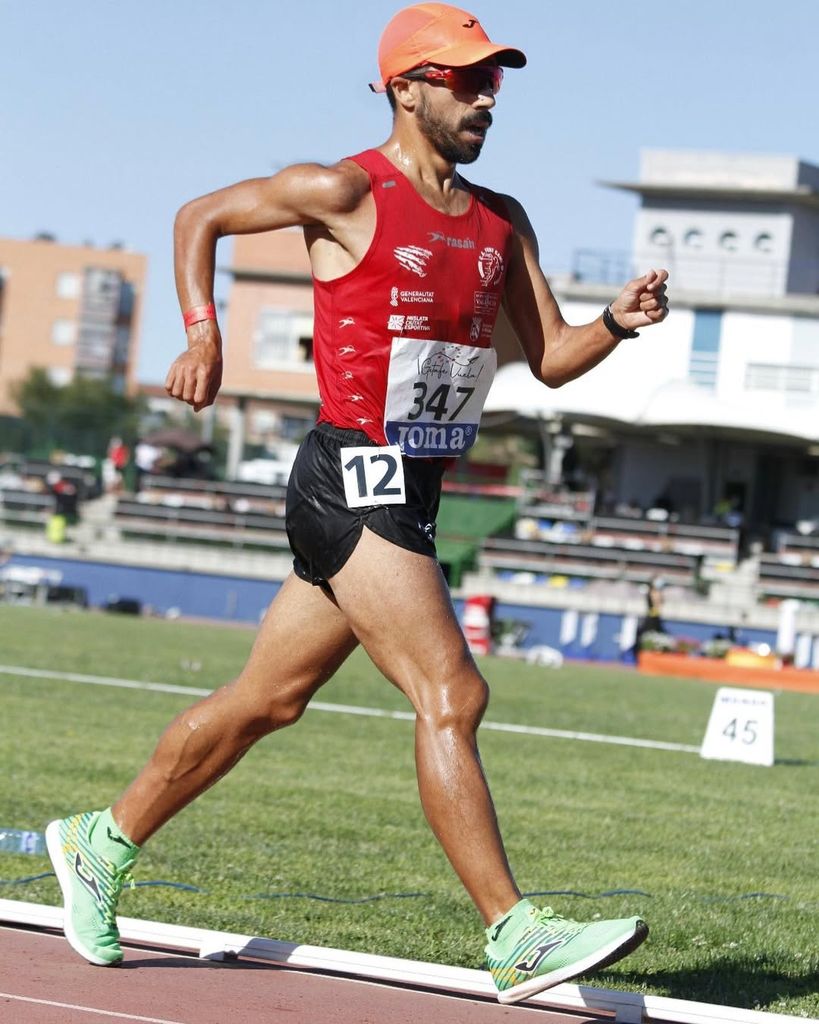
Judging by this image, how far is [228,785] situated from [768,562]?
30316 mm

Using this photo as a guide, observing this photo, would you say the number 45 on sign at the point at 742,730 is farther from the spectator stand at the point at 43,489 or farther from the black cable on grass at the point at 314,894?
the spectator stand at the point at 43,489

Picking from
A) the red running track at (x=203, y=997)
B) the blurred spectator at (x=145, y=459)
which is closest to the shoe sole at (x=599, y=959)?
the red running track at (x=203, y=997)

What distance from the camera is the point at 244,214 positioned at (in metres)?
4.43

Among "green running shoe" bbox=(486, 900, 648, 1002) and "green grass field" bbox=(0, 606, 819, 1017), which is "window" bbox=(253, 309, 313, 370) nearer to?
"green grass field" bbox=(0, 606, 819, 1017)

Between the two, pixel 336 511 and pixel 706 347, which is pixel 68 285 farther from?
pixel 336 511

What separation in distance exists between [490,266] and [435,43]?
0.59 meters

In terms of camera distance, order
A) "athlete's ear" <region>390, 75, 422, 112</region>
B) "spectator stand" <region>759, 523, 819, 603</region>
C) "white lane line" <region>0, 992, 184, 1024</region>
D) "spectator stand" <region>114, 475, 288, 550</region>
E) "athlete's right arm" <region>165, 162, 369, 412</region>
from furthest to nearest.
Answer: "spectator stand" <region>114, 475, 288, 550</region> < "spectator stand" <region>759, 523, 819, 603</region> < "athlete's ear" <region>390, 75, 422, 112</region> < "athlete's right arm" <region>165, 162, 369, 412</region> < "white lane line" <region>0, 992, 184, 1024</region>

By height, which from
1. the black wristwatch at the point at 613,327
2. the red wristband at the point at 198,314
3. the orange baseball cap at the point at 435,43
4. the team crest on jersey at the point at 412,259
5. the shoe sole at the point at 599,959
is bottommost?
the shoe sole at the point at 599,959

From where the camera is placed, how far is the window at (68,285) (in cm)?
12550

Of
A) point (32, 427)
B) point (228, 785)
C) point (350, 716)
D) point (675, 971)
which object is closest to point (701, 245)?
point (32, 427)

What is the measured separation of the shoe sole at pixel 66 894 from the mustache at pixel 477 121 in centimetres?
225

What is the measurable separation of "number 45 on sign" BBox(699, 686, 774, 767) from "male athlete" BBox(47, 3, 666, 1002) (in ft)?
27.3

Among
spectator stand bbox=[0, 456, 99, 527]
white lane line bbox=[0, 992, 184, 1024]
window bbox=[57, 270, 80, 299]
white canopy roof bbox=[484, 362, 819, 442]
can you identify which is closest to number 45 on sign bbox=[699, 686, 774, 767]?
white lane line bbox=[0, 992, 184, 1024]

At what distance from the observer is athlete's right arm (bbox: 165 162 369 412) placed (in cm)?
437
